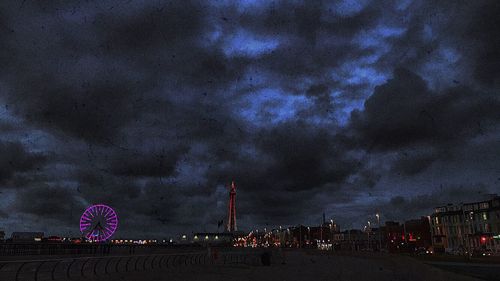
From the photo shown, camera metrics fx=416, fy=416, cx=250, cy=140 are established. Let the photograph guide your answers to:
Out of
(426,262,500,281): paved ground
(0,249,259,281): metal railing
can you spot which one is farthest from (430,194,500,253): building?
(0,249,259,281): metal railing

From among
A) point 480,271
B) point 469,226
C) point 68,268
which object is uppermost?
point 469,226

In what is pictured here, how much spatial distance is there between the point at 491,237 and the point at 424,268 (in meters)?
102

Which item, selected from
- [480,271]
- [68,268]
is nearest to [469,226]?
[480,271]

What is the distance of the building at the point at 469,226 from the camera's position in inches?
4409

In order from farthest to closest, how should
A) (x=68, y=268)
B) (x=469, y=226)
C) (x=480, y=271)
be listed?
(x=469, y=226) → (x=480, y=271) → (x=68, y=268)

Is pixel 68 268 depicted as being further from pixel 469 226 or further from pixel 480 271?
pixel 469 226

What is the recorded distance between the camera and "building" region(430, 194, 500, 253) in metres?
112

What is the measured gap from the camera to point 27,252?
6069 cm

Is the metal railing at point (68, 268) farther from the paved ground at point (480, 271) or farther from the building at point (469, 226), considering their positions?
the building at point (469, 226)

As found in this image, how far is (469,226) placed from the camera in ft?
410

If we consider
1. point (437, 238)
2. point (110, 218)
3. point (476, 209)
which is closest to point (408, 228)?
point (437, 238)

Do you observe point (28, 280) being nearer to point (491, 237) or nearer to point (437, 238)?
point (491, 237)

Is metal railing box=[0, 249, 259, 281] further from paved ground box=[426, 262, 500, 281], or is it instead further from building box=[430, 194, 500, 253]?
building box=[430, 194, 500, 253]

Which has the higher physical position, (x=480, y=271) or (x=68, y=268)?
(x=68, y=268)
